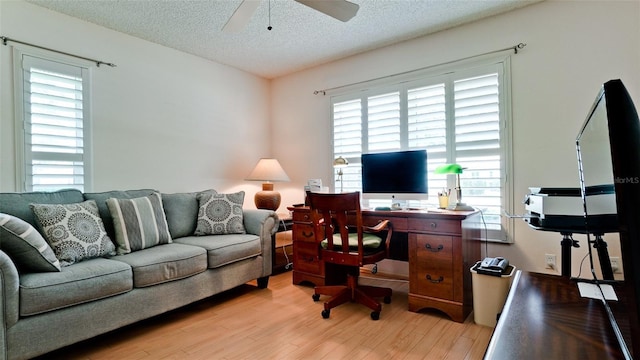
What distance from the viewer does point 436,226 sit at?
2.44 m

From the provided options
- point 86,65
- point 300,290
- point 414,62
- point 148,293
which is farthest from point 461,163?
point 86,65

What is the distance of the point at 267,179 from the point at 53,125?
198cm

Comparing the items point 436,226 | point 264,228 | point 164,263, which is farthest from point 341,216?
point 164,263

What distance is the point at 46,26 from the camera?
2.65 meters

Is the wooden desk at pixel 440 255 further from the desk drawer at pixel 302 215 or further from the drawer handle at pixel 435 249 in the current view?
the desk drawer at pixel 302 215

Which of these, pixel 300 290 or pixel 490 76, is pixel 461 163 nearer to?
pixel 490 76

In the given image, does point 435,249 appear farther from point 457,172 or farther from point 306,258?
point 306,258

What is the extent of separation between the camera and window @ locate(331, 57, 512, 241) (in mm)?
2799

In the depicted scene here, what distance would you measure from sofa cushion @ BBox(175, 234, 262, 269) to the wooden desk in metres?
1.02

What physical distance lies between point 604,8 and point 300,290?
10.6 ft

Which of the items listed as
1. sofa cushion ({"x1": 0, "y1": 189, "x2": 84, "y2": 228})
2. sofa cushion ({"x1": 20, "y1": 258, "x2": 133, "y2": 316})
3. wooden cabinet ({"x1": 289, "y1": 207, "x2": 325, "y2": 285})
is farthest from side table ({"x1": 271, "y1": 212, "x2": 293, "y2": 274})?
sofa cushion ({"x1": 0, "y1": 189, "x2": 84, "y2": 228})

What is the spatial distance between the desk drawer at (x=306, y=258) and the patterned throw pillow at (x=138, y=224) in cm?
113

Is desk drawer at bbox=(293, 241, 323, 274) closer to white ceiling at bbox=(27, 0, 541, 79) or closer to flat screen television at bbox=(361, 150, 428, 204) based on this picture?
flat screen television at bbox=(361, 150, 428, 204)

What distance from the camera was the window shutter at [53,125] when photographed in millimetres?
2562
